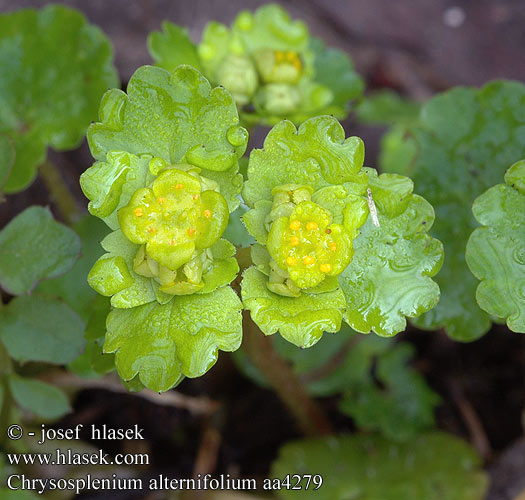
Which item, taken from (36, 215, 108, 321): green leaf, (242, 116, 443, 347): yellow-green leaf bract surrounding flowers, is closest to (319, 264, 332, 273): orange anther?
(242, 116, 443, 347): yellow-green leaf bract surrounding flowers

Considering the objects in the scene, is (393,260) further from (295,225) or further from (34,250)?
(34,250)

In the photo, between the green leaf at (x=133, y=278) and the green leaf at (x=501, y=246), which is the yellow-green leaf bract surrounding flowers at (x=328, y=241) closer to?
the green leaf at (x=501, y=246)

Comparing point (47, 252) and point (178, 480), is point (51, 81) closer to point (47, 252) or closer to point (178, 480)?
point (47, 252)

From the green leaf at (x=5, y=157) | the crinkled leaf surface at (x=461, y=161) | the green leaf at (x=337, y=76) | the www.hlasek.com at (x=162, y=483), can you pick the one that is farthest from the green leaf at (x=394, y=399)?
the green leaf at (x=5, y=157)

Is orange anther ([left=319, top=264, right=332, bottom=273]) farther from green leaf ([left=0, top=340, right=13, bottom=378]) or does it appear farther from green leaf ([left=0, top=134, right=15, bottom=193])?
green leaf ([left=0, top=340, right=13, bottom=378])

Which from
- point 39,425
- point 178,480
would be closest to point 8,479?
point 39,425

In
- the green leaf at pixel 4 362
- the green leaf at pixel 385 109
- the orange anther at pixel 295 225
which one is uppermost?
the orange anther at pixel 295 225
